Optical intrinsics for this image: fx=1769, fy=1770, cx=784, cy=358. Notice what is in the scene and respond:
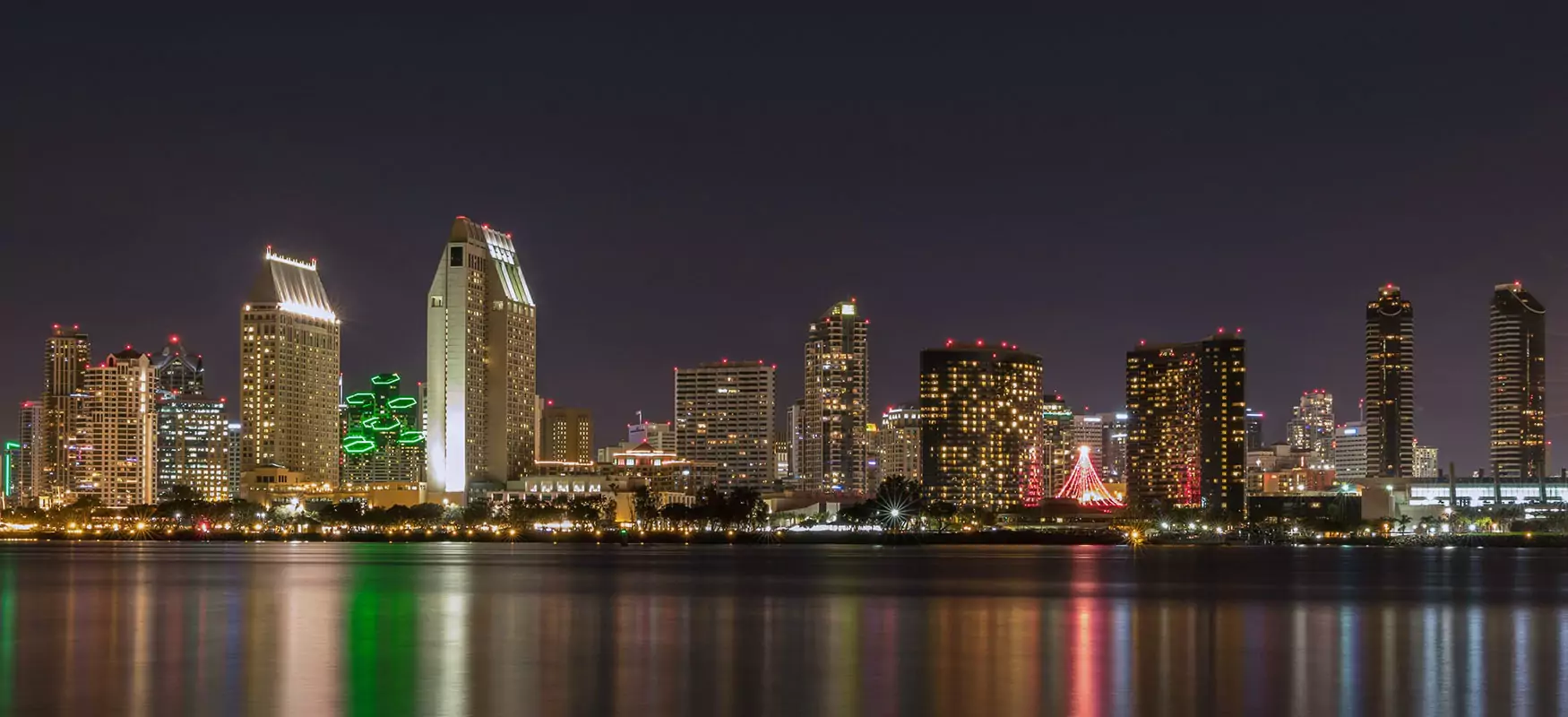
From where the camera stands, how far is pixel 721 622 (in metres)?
66.3

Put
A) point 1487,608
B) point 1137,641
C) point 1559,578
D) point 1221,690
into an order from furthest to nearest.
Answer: point 1559,578, point 1487,608, point 1137,641, point 1221,690

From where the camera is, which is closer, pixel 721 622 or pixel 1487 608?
pixel 721 622

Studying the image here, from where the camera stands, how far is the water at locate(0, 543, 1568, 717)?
42156 mm

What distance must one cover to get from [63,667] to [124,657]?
9.95 ft

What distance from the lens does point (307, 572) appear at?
110562 millimetres

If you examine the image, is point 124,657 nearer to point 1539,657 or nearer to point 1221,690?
point 1221,690

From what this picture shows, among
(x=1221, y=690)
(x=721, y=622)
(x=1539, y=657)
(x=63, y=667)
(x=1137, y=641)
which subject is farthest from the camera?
(x=721, y=622)

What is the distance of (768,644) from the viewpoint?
57438mm

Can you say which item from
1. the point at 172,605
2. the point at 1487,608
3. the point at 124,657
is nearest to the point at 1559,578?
the point at 1487,608

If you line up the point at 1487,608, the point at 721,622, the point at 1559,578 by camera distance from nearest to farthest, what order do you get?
the point at 721,622
the point at 1487,608
the point at 1559,578

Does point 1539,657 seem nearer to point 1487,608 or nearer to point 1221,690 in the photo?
point 1221,690

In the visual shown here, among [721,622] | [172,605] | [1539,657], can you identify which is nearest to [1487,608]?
[1539,657]

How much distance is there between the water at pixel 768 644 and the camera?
42.2 m

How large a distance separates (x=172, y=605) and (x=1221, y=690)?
158 feet
